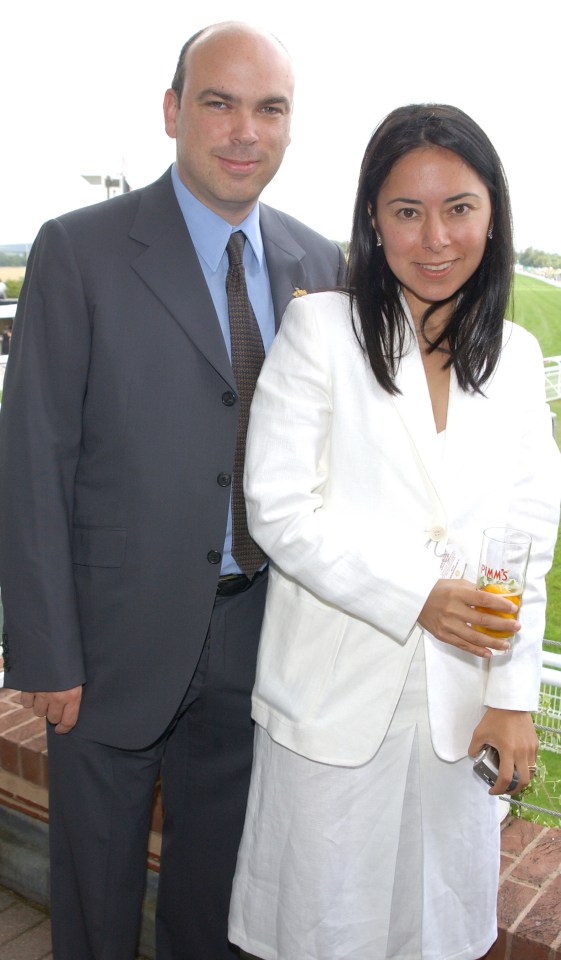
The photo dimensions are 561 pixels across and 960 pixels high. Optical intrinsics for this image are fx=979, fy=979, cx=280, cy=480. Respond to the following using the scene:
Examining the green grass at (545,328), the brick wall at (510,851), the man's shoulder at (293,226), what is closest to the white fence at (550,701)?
the green grass at (545,328)

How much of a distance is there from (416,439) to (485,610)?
0.29 m

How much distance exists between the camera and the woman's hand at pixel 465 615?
1.39m

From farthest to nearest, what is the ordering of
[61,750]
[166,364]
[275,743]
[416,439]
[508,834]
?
[508,834] → [61,750] → [166,364] → [275,743] → [416,439]

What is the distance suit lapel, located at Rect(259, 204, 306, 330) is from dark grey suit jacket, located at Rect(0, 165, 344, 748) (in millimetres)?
198

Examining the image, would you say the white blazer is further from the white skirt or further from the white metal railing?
the white metal railing

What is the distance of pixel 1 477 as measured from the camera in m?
1.75

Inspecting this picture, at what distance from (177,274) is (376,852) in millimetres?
1047

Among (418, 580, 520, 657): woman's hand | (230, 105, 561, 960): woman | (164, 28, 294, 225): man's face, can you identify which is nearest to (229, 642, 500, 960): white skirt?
(230, 105, 561, 960): woman

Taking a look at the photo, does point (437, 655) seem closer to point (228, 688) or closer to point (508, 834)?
point (228, 688)

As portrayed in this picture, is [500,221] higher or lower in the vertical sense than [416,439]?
higher

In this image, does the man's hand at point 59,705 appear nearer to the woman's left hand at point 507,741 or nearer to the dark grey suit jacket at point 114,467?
the dark grey suit jacket at point 114,467

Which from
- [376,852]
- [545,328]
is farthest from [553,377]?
[376,852]

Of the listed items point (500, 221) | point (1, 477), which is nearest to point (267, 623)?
point (1, 477)

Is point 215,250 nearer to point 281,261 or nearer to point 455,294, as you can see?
point 281,261
